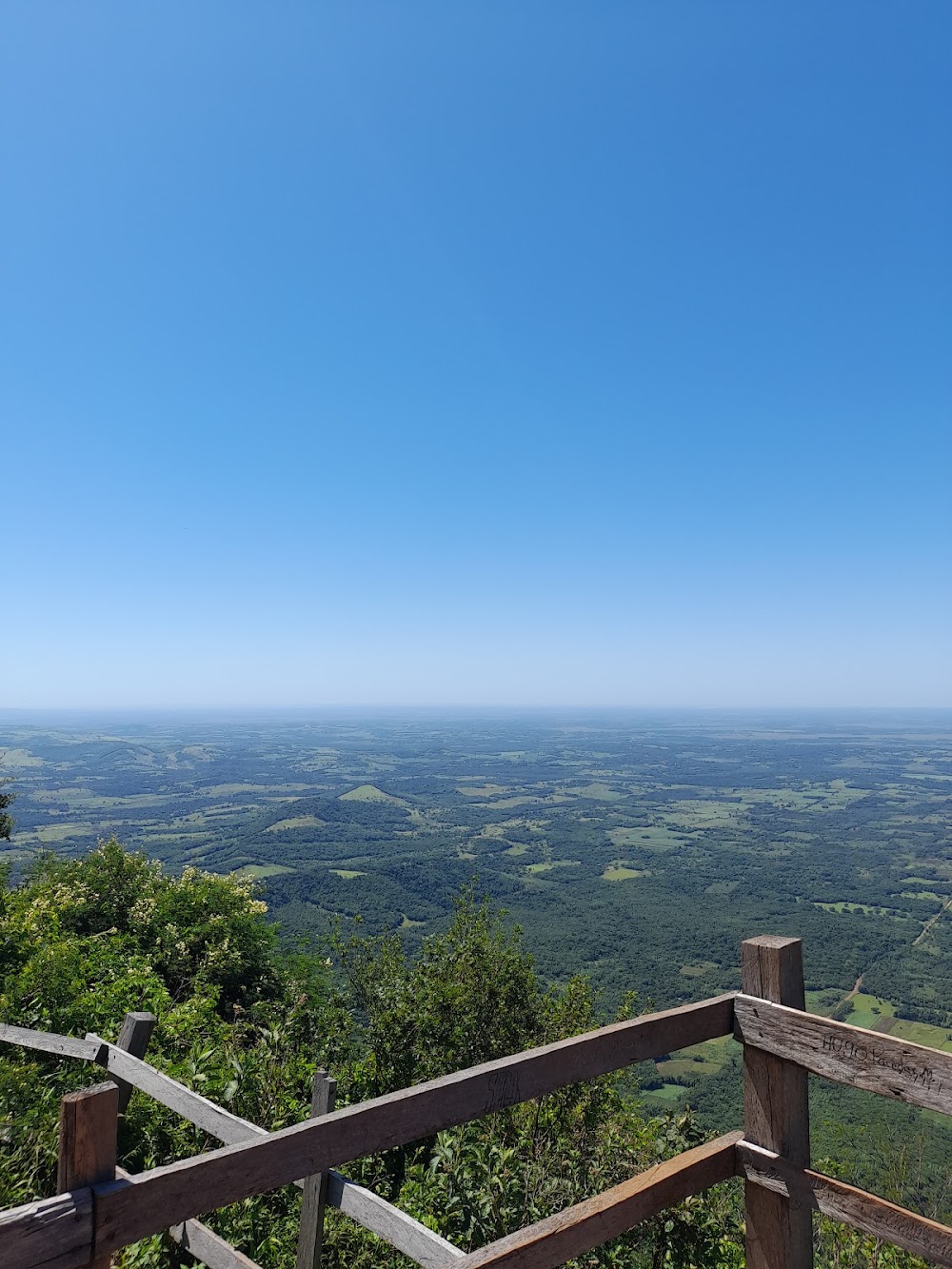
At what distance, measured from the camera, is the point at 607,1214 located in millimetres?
1902

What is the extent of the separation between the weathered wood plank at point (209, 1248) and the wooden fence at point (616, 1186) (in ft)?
3.95

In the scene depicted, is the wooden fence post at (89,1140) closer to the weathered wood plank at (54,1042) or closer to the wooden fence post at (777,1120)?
the wooden fence post at (777,1120)

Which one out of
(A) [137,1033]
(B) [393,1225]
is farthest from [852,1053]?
(A) [137,1033]

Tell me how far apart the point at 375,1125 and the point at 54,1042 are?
12.2 ft

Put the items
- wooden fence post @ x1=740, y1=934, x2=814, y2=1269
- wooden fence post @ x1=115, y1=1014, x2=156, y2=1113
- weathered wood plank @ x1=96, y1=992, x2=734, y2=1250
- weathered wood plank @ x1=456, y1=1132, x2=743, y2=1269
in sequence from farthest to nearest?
wooden fence post @ x1=115, y1=1014, x2=156, y2=1113
wooden fence post @ x1=740, y1=934, x2=814, y2=1269
weathered wood plank @ x1=456, y1=1132, x2=743, y2=1269
weathered wood plank @ x1=96, y1=992, x2=734, y2=1250

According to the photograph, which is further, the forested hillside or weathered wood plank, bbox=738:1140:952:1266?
the forested hillside

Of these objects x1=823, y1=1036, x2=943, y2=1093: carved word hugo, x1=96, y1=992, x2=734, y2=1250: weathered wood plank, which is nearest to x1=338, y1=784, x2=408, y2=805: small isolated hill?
x1=96, y1=992, x2=734, y2=1250: weathered wood plank

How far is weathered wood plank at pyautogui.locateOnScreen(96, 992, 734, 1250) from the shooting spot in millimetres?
1358

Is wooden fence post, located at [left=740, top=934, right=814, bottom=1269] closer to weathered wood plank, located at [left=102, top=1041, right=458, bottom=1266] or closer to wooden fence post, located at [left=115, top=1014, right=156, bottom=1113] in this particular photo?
A: weathered wood plank, located at [left=102, top=1041, right=458, bottom=1266]

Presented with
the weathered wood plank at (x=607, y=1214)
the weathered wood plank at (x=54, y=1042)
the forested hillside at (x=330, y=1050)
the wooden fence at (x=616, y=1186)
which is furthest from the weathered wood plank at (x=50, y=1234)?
the weathered wood plank at (x=54, y=1042)

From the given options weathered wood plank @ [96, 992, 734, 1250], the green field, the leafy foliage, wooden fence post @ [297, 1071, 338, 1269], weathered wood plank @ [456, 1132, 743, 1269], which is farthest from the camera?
the green field

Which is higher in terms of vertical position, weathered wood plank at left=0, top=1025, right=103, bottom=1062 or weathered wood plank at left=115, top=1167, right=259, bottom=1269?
weathered wood plank at left=0, top=1025, right=103, bottom=1062

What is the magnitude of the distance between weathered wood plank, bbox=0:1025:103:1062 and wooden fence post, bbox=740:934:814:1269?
3.70m

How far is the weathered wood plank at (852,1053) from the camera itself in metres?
1.80
